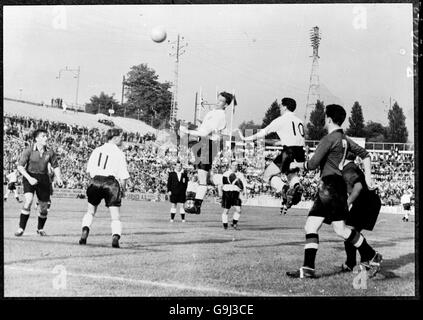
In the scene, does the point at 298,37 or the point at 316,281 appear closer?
the point at 316,281

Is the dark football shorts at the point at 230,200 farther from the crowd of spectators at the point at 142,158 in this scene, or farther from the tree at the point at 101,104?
the tree at the point at 101,104

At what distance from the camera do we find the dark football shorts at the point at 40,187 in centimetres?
707

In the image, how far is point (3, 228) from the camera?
6703mm

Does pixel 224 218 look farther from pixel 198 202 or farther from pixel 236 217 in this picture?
pixel 198 202

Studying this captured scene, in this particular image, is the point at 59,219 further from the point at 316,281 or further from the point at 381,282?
the point at 381,282

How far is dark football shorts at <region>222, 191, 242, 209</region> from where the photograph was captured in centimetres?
751

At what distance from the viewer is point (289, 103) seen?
6.96 meters

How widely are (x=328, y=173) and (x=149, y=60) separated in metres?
2.33

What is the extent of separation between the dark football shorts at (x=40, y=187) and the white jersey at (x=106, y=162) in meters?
0.61

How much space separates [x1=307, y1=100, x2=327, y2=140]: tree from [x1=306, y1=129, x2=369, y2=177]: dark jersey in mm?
246

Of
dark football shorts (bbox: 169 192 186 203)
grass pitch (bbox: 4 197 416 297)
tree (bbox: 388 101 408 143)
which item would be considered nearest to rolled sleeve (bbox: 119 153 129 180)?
grass pitch (bbox: 4 197 416 297)

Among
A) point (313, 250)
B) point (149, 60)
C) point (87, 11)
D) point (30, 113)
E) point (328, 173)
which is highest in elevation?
point (87, 11)

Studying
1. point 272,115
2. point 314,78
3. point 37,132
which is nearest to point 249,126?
point 272,115

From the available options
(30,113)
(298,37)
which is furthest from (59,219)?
(298,37)
